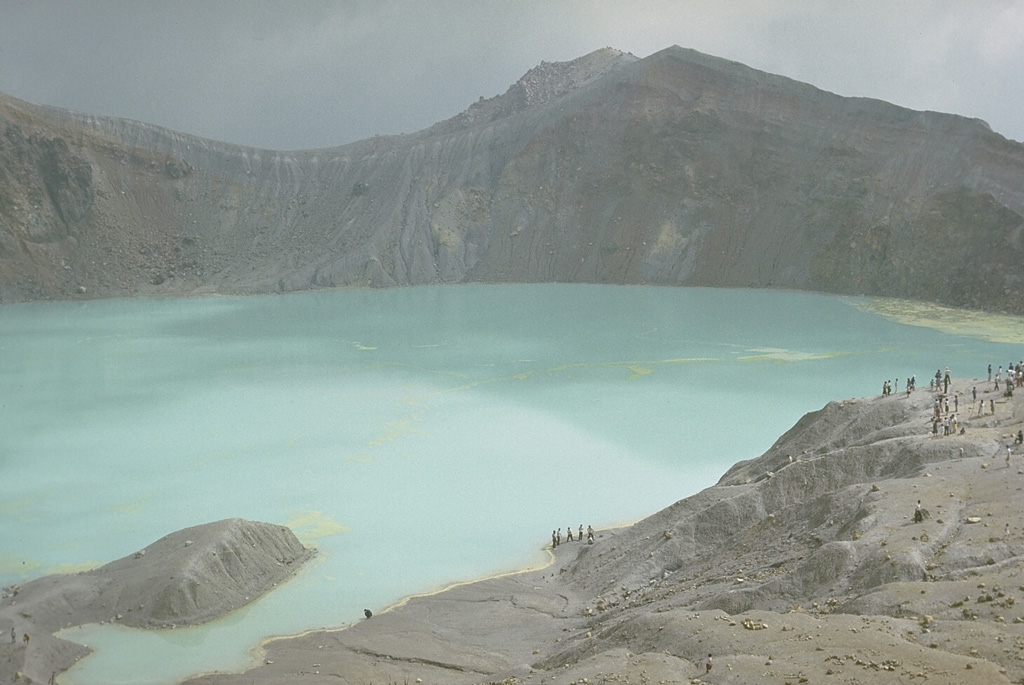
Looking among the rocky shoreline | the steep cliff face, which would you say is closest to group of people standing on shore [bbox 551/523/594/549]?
the rocky shoreline

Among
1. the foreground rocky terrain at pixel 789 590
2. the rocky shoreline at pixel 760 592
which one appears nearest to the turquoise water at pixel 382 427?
the rocky shoreline at pixel 760 592

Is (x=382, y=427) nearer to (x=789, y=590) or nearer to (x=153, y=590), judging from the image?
(x=153, y=590)

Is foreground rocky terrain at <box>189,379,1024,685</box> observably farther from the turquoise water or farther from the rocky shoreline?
the turquoise water

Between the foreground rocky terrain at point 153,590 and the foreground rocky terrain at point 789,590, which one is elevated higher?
the foreground rocky terrain at point 789,590

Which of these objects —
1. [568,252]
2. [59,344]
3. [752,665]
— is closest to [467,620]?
[752,665]

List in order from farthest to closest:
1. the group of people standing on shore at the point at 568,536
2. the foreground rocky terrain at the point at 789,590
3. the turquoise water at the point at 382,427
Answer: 1. the group of people standing on shore at the point at 568,536
2. the turquoise water at the point at 382,427
3. the foreground rocky terrain at the point at 789,590

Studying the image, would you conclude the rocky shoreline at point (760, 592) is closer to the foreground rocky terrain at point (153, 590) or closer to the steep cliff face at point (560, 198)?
the foreground rocky terrain at point (153, 590)
